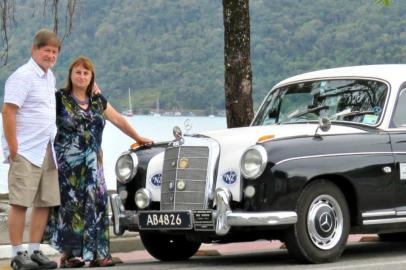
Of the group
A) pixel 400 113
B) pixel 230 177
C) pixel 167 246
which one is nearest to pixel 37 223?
pixel 167 246

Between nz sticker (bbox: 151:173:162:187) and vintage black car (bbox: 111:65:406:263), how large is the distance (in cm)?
2

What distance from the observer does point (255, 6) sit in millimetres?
41562

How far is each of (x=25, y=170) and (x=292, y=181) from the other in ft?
7.11

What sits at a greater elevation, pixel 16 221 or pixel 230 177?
pixel 230 177

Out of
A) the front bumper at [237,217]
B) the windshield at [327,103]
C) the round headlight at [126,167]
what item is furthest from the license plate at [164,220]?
the windshield at [327,103]

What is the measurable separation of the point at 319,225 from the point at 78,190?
2052mm

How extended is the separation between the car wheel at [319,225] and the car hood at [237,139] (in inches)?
19.9

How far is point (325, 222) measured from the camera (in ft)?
31.3

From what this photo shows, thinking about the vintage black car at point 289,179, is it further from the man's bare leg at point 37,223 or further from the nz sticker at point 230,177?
the man's bare leg at point 37,223

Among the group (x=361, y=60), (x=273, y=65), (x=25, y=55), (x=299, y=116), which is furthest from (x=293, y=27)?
(x=299, y=116)

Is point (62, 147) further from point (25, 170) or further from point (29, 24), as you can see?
point (29, 24)

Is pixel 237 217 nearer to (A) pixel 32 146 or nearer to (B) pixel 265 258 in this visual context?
(B) pixel 265 258

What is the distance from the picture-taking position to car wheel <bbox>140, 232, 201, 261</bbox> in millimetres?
10516

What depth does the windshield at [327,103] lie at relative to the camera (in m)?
10.5
